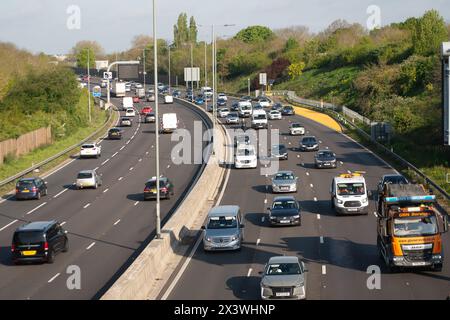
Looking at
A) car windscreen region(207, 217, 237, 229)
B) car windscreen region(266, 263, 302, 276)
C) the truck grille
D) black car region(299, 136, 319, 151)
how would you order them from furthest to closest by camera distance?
1. black car region(299, 136, 319, 151)
2. the truck grille
3. car windscreen region(207, 217, 237, 229)
4. car windscreen region(266, 263, 302, 276)

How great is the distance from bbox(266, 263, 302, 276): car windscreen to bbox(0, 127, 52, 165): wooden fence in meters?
45.0

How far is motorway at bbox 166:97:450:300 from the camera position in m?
25.7

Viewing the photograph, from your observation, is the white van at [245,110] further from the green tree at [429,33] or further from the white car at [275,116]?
the green tree at [429,33]

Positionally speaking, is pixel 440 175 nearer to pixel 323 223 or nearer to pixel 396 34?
pixel 323 223

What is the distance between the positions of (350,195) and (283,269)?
1585cm

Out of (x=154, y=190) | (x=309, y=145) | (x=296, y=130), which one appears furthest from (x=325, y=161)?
(x=296, y=130)

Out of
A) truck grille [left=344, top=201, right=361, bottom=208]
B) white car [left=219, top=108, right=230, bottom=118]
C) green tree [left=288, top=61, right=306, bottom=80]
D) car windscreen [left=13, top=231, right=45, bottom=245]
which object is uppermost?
green tree [left=288, top=61, right=306, bottom=80]

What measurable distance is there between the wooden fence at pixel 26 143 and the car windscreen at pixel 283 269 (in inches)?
1773

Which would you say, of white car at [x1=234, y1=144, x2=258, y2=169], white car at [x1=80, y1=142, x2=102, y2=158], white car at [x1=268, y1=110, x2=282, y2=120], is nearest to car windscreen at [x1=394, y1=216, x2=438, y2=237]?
white car at [x1=234, y1=144, x2=258, y2=169]

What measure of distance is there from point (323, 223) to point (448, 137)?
31.6 feet

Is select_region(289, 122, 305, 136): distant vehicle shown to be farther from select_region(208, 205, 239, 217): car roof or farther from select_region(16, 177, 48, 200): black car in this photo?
select_region(208, 205, 239, 217): car roof

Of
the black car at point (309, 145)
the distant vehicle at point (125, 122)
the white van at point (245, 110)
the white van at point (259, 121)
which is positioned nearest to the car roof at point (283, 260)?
the black car at point (309, 145)

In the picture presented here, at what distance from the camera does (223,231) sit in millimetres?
33625

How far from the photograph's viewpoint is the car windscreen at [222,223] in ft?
112
